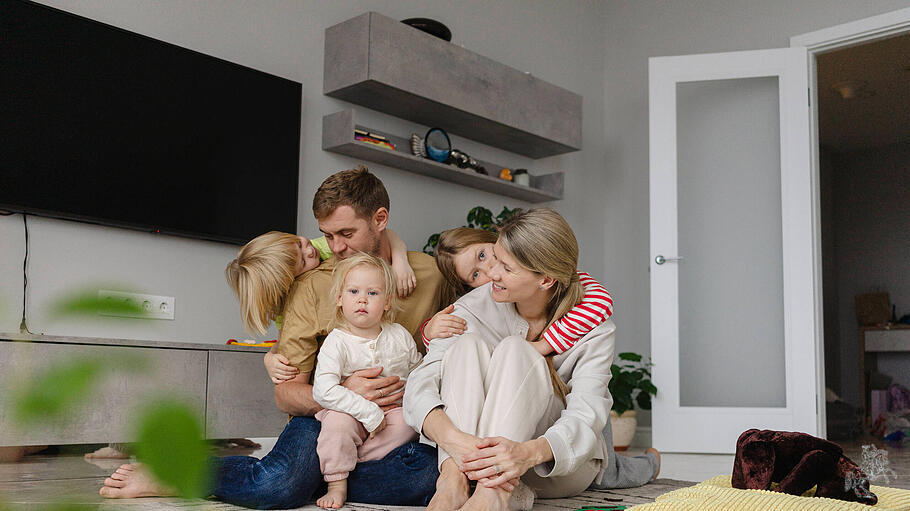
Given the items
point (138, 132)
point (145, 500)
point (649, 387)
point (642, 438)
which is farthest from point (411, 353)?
point (642, 438)

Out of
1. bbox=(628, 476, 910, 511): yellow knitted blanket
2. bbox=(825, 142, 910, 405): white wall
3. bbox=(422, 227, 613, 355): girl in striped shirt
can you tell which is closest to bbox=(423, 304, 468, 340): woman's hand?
bbox=(422, 227, 613, 355): girl in striped shirt

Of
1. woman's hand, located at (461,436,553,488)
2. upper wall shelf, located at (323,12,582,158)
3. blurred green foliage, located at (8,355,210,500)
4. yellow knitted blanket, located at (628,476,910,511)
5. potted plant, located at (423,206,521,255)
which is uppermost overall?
upper wall shelf, located at (323,12,582,158)

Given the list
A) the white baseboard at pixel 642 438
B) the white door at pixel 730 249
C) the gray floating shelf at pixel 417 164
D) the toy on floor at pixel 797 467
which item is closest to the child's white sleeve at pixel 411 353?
the toy on floor at pixel 797 467

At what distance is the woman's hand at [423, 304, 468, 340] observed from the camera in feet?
6.78

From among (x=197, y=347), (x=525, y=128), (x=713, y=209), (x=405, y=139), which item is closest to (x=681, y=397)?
(x=713, y=209)

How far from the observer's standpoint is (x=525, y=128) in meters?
4.57

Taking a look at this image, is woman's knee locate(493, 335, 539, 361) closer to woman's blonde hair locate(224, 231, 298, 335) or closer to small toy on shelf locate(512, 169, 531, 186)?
woman's blonde hair locate(224, 231, 298, 335)

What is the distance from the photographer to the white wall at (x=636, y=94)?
16.5ft

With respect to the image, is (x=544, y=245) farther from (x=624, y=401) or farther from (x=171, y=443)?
(x=624, y=401)

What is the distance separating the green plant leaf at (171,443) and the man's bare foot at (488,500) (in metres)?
1.45

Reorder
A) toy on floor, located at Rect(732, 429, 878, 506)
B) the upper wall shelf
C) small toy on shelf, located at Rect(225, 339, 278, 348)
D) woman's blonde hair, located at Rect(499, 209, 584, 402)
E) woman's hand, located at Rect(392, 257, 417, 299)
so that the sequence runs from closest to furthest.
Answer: toy on floor, located at Rect(732, 429, 878, 506) < woman's blonde hair, located at Rect(499, 209, 584, 402) < woman's hand, located at Rect(392, 257, 417, 299) < small toy on shelf, located at Rect(225, 339, 278, 348) < the upper wall shelf

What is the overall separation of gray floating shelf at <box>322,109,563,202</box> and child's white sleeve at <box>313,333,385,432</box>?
1.98 meters

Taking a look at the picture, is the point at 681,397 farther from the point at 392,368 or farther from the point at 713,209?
the point at 392,368

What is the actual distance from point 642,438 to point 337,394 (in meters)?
3.52
